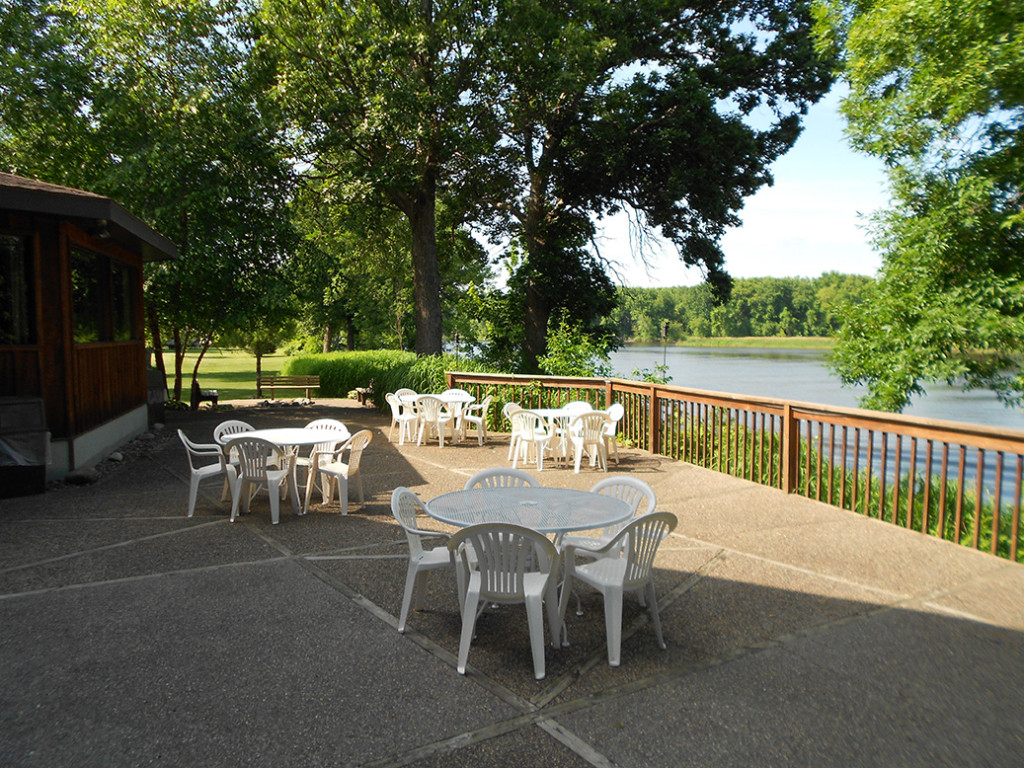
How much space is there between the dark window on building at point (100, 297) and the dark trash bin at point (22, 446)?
5.02ft

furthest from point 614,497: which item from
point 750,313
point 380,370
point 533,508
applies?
point 750,313

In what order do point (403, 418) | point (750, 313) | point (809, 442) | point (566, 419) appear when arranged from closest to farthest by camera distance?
point (809, 442), point (566, 419), point (403, 418), point (750, 313)

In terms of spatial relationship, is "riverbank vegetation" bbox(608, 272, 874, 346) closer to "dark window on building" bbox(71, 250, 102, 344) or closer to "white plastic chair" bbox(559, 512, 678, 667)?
"dark window on building" bbox(71, 250, 102, 344)

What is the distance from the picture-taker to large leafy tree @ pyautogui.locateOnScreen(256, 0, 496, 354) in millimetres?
Answer: 15117

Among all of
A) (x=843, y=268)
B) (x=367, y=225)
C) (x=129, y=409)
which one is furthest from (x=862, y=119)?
(x=843, y=268)

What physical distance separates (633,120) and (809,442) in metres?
11.7

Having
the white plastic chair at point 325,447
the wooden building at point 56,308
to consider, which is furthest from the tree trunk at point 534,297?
the white plastic chair at point 325,447

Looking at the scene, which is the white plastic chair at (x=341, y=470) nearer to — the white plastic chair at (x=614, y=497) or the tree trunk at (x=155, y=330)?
the white plastic chair at (x=614, y=497)

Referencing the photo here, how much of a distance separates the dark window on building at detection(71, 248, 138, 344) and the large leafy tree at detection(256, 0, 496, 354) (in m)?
5.84

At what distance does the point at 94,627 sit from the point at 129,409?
8334mm

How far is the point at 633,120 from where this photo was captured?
16844mm

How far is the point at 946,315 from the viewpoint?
14.6 m

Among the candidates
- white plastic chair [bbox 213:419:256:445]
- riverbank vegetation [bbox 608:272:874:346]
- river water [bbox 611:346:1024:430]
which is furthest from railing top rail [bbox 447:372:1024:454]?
riverbank vegetation [bbox 608:272:874:346]

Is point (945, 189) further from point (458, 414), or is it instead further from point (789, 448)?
point (458, 414)
